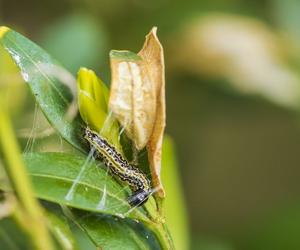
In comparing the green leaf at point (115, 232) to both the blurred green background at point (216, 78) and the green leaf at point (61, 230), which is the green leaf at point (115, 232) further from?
the blurred green background at point (216, 78)

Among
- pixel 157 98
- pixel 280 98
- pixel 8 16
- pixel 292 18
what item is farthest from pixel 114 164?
pixel 8 16

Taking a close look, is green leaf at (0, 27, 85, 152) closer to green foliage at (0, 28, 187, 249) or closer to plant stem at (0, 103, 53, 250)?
green foliage at (0, 28, 187, 249)

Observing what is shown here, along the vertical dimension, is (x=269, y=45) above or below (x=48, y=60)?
below

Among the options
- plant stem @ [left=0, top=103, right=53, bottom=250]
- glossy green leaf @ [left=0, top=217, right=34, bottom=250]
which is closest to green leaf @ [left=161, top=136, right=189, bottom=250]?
glossy green leaf @ [left=0, top=217, right=34, bottom=250]

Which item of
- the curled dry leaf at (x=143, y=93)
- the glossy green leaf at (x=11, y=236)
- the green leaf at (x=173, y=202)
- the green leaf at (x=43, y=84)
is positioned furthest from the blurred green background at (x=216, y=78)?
the curled dry leaf at (x=143, y=93)

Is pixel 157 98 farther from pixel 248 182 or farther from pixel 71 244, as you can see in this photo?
pixel 248 182

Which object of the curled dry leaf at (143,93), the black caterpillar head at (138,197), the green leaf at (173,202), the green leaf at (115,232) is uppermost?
the curled dry leaf at (143,93)

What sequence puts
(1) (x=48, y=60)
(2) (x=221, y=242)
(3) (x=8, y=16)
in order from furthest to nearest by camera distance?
(3) (x=8, y=16), (2) (x=221, y=242), (1) (x=48, y=60)
